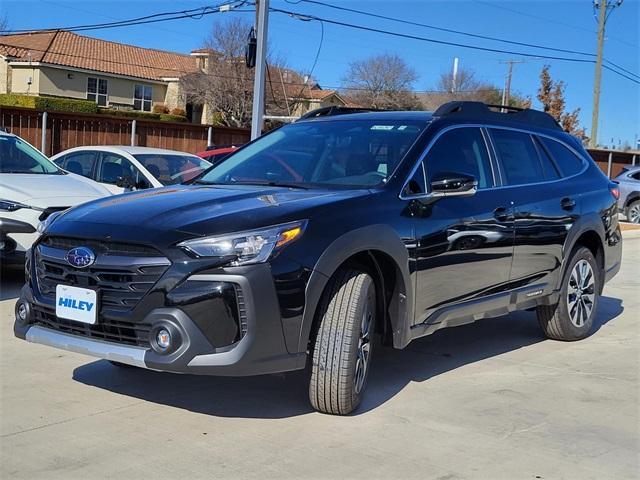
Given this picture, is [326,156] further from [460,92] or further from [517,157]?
[460,92]

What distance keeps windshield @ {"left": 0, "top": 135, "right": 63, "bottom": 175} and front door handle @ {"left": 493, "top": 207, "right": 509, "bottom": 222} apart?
5269 millimetres

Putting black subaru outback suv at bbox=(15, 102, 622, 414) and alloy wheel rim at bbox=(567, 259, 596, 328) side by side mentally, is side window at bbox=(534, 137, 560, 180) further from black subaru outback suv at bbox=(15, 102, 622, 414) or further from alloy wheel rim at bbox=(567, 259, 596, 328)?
alloy wheel rim at bbox=(567, 259, 596, 328)

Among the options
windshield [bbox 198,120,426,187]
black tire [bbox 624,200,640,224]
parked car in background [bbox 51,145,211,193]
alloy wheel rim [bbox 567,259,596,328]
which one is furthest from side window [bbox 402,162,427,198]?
black tire [bbox 624,200,640,224]

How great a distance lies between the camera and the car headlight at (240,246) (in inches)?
154

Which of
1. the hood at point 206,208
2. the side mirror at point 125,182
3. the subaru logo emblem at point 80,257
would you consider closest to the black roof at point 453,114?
the hood at point 206,208

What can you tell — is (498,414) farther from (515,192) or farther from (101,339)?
(101,339)

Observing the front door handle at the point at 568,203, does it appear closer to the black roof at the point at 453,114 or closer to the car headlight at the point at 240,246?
the black roof at the point at 453,114

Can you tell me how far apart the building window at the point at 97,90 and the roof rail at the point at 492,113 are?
4568cm

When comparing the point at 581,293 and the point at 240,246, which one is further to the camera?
the point at 581,293

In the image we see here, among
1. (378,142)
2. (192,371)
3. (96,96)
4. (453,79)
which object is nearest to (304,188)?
(378,142)

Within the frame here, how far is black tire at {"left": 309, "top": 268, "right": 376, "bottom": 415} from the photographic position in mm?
4238

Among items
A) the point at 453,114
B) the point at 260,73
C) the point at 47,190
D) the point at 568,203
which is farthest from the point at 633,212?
the point at 47,190

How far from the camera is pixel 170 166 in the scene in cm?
1098

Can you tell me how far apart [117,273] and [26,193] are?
400 cm
